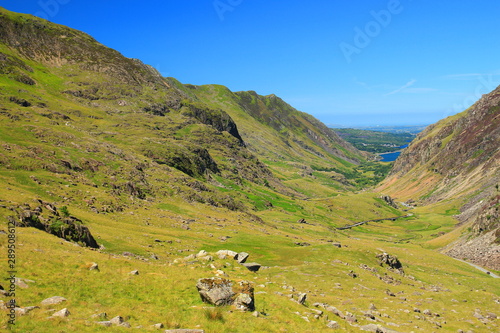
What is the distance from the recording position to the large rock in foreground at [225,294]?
1062 inches

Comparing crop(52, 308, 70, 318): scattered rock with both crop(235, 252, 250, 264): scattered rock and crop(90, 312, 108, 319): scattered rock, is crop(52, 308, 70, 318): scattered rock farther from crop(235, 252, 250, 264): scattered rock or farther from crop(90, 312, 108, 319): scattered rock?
crop(235, 252, 250, 264): scattered rock

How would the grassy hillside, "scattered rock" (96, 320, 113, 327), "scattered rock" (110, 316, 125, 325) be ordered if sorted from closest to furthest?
"scattered rock" (96, 320, 113, 327), "scattered rock" (110, 316, 125, 325), the grassy hillside

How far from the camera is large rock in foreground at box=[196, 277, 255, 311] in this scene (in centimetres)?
2698

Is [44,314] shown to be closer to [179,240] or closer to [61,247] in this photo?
[61,247]

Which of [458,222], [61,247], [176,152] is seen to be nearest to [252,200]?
[176,152]

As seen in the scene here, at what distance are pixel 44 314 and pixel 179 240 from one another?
49952mm

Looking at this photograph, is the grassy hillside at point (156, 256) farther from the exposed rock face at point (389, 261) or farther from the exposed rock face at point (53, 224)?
the exposed rock face at point (389, 261)

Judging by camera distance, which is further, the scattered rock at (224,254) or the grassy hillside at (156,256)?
the scattered rock at (224,254)

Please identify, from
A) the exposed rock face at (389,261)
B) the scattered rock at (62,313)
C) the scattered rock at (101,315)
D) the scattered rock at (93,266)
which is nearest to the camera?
the scattered rock at (62,313)

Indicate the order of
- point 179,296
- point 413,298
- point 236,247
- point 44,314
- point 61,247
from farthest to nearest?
point 236,247, point 413,298, point 61,247, point 179,296, point 44,314

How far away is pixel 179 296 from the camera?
2803 centimetres

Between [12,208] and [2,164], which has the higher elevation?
[2,164]

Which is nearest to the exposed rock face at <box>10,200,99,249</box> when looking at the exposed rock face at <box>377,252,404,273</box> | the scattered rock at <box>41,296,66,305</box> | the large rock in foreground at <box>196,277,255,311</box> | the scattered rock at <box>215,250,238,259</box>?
the scattered rock at <box>215,250,238,259</box>

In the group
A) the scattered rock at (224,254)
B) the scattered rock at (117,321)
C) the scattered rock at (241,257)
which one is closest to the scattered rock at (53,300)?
the scattered rock at (117,321)
